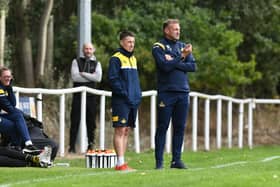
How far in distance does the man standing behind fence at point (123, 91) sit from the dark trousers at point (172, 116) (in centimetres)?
41

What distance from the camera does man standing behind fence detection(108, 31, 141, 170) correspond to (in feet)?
45.8

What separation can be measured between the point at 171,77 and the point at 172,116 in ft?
1.97

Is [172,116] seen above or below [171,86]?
below

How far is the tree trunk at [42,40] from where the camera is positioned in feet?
88.8

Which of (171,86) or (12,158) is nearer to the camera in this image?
(171,86)

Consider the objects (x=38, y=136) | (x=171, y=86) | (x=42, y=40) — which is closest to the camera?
(x=171, y=86)

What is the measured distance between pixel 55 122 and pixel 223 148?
4.29 m

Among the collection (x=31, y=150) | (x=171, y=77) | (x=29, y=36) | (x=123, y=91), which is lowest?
(x=31, y=150)

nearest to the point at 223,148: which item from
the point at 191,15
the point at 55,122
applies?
the point at 55,122

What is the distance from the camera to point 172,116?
557 inches

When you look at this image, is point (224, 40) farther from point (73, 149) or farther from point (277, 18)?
point (73, 149)

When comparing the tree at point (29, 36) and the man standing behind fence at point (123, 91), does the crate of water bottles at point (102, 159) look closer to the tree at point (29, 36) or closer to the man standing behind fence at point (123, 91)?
the man standing behind fence at point (123, 91)

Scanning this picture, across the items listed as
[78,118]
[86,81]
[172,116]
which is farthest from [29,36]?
[172,116]

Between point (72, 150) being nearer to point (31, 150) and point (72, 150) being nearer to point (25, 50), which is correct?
point (31, 150)
